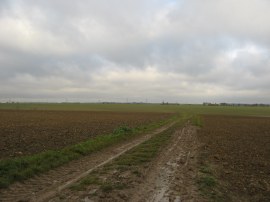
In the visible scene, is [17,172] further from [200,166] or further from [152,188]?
[200,166]

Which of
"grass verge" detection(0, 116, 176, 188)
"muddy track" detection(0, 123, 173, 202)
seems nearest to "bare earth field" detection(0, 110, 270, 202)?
"muddy track" detection(0, 123, 173, 202)

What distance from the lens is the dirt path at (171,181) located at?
940cm

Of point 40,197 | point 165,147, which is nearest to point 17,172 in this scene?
point 40,197

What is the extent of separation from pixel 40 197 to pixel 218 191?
5.13 meters

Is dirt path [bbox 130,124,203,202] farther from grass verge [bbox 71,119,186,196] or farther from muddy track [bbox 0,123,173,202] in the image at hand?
muddy track [bbox 0,123,173,202]

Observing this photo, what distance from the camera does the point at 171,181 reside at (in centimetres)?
1139

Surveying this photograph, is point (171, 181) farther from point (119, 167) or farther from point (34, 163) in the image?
point (34, 163)

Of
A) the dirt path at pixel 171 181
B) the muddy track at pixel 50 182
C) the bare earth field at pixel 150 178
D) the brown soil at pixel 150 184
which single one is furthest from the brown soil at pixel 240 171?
the muddy track at pixel 50 182

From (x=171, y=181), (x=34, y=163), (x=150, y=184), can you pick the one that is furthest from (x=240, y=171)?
(x=34, y=163)

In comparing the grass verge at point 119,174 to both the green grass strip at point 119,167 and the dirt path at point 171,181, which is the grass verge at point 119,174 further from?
the dirt path at point 171,181

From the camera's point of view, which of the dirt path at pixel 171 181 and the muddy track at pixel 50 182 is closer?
the muddy track at pixel 50 182

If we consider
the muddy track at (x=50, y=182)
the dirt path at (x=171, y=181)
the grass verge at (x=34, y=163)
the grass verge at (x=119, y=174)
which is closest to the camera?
the muddy track at (x=50, y=182)

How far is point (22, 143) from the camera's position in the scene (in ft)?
66.3

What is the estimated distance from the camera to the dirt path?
9401 millimetres
